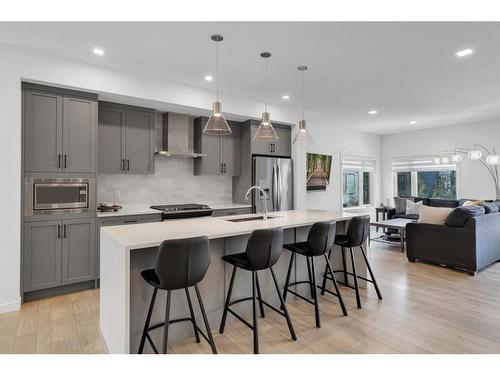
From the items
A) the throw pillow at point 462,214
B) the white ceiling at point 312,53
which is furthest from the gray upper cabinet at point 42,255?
the throw pillow at point 462,214

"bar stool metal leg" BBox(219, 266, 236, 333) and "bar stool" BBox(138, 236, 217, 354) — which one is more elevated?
"bar stool" BBox(138, 236, 217, 354)

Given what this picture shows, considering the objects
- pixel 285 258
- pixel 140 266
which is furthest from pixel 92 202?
pixel 285 258

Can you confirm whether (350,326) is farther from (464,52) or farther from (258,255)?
(464,52)

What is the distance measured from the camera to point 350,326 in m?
2.71

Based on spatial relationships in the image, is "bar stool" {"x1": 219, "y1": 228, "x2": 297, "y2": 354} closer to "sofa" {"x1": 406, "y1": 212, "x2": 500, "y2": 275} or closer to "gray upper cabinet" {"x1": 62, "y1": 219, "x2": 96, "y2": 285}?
"gray upper cabinet" {"x1": 62, "y1": 219, "x2": 96, "y2": 285}

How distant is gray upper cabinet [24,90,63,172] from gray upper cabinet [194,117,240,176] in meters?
2.02

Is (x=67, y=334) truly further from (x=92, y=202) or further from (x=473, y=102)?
(x=473, y=102)

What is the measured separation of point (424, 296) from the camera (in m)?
3.42

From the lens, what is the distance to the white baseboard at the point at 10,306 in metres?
3.02

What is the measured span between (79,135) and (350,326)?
361cm

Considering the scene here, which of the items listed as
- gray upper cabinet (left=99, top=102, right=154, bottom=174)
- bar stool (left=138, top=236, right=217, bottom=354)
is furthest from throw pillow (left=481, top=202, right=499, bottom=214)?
gray upper cabinet (left=99, top=102, right=154, bottom=174)

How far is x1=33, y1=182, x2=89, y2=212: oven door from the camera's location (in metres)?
3.34

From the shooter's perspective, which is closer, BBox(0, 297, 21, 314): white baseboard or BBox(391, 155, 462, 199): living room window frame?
BBox(0, 297, 21, 314): white baseboard

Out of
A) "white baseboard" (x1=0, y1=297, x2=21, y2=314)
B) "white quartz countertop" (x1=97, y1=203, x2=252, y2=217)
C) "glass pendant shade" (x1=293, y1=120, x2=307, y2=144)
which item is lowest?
"white baseboard" (x1=0, y1=297, x2=21, y2=314)
